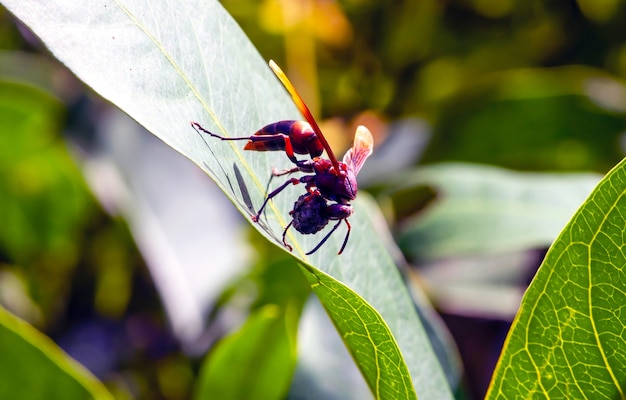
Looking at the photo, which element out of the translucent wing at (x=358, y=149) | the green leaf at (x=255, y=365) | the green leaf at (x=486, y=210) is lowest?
the green leaf at (x=255, y=365)

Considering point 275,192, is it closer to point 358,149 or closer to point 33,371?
point 358,149

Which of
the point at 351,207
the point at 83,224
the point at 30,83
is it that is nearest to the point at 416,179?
the point at 351,207

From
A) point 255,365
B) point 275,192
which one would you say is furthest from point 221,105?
point 255,365

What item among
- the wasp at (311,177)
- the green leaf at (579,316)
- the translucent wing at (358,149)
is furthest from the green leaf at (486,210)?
the green leaf at (579,316)

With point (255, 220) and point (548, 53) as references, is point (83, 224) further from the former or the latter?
point (548, 53)

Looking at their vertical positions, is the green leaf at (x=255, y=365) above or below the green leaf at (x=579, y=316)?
below

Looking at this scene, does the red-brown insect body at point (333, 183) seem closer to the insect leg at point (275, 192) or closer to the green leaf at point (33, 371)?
A: the insect leg at point (275, 192)
